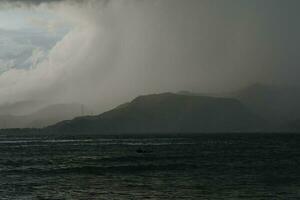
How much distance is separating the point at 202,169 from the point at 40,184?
31202mm

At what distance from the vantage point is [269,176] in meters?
81.7

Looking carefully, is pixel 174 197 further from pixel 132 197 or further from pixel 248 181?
pixel 248 181

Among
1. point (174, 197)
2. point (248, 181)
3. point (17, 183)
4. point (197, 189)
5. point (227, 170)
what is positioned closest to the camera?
point (174, 197)

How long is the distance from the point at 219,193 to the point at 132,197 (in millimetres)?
10096

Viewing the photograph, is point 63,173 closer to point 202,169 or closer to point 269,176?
point 202,169

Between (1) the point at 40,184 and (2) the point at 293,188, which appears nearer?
(2) the point at 293,188

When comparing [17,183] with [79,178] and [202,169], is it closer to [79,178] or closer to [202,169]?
[79,178]

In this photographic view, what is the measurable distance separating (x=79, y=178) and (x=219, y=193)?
29.0 meters

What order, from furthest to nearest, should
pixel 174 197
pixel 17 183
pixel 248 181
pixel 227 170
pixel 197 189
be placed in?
1. pixel 227 170
2. pixel 17 183
3. pixel 248 181
4. pixel 197 189
5. pixel 174 197

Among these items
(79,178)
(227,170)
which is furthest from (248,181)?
(79,178)

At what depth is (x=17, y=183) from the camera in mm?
78750

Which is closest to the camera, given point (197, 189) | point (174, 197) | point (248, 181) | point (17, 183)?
point (174, 197)

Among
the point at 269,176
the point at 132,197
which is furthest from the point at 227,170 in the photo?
the point at 132,197

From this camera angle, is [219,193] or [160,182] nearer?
[219,193]
